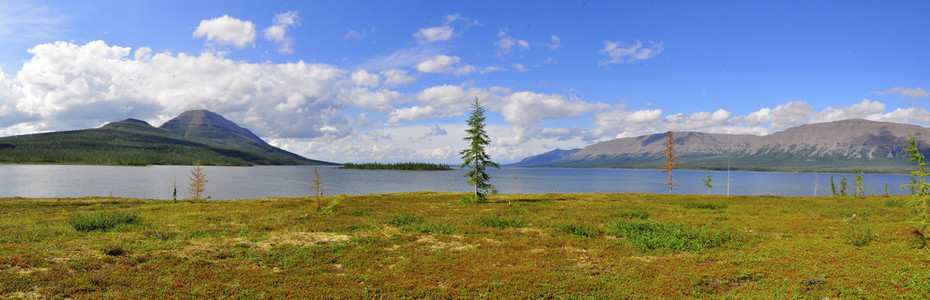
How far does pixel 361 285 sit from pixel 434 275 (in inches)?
103

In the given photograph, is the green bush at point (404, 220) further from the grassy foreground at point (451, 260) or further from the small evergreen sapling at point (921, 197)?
the small evergreen sapling at point (921, 197)

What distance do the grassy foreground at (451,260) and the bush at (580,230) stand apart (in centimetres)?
11

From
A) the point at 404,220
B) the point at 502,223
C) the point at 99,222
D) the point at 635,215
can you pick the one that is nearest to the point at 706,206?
the point at 635,215

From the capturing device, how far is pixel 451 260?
16.7 m

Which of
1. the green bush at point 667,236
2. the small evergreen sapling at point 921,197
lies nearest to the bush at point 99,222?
the green bush at point 667,236

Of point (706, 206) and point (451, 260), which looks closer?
point (451, 260)

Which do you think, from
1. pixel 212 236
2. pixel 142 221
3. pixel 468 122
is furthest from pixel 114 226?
pixel 468 122

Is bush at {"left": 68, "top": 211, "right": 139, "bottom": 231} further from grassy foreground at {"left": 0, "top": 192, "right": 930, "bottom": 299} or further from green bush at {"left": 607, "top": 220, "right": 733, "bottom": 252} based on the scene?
green bush at {"left": 607, "top": 220, "right": 733, "bottom": 252}

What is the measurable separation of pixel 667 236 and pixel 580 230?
4864 millimetres

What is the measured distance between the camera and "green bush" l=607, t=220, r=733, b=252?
19305 mm

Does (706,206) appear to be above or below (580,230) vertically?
below

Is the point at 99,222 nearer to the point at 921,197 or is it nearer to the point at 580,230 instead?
the point at 580,230

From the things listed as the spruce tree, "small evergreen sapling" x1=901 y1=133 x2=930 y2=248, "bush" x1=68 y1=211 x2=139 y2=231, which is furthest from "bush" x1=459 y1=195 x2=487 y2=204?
"small evergreen sapling" x1=901 y1=133 x2=930 y2=248

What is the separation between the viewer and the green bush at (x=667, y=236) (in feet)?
63.3
